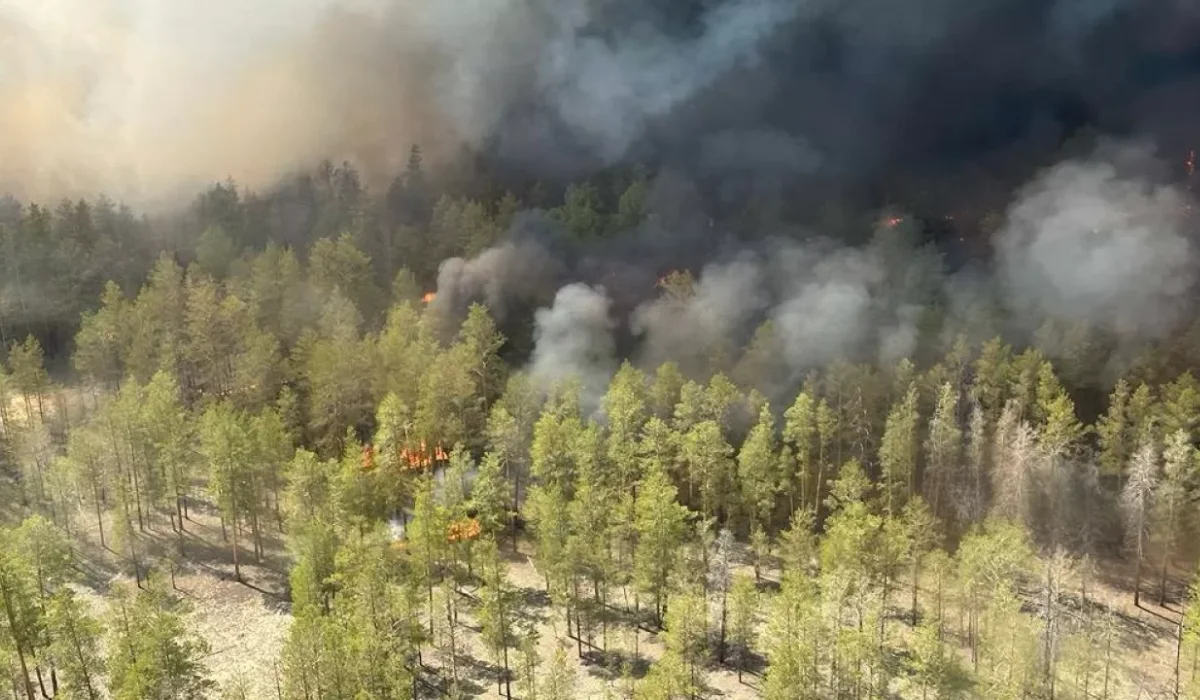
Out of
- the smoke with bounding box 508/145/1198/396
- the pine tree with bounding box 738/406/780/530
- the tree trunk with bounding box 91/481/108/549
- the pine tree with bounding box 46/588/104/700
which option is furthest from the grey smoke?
the pine tree with bounding box 46/588/104/700

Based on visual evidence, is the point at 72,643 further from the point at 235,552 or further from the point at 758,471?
the point at 758,471

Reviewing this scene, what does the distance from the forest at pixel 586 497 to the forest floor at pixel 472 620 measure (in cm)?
18

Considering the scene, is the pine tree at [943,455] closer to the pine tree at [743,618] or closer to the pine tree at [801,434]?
the pine tree at [801,434]

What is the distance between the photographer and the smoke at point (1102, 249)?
220 feet

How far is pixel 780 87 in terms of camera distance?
96.3 metres

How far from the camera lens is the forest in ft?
144

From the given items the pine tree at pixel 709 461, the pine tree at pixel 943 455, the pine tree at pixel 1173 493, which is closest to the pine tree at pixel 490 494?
the pine tree at pixel 709 461

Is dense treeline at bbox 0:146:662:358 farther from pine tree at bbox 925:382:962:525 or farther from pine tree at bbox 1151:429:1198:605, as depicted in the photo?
pine tree at bbox 1151:429:1198:605

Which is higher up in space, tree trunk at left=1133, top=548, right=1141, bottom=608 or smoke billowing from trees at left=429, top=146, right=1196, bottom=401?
smoke billowing from trees at left=429, top=146, right=1196, bottom=401

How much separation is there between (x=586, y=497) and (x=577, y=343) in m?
19.2

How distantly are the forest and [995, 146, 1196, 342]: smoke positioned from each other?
1.95 m

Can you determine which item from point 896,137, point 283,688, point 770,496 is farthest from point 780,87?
point 283,688

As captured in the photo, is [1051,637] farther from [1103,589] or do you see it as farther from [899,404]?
[899,404]

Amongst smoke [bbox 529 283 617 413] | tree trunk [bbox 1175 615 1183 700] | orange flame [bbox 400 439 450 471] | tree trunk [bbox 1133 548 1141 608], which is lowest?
tree trunk [bbox 1175 615 1183 700]
